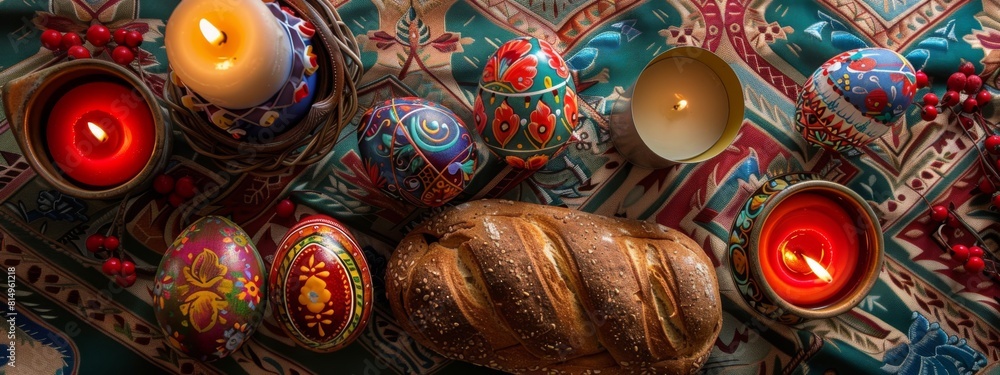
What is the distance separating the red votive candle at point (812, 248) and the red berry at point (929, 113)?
1.14ft

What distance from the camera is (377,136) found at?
107 centimetres

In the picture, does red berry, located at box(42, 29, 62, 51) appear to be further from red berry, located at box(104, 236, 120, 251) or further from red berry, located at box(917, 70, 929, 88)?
red berry, located at box(917, 70, 929, 88)

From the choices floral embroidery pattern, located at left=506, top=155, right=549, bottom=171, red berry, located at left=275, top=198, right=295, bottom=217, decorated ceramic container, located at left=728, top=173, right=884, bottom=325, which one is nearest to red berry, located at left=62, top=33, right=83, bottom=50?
red berry, located at left=275, top=198, right=295, bottom=217

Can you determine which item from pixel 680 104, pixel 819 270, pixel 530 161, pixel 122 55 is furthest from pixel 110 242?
pixel 819 270

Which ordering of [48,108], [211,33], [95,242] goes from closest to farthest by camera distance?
[211,33]
[48,108]
[95,242]

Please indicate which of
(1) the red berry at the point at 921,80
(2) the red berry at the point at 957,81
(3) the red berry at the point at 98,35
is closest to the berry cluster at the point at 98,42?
(3) the red berry at the point at 98,35

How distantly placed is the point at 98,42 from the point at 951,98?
6.02ft

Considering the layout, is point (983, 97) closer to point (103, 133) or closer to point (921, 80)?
point (921, 80)

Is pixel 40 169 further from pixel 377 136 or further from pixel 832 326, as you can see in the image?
pixel 832 326

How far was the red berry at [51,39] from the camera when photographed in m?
1.16

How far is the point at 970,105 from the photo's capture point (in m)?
1.39

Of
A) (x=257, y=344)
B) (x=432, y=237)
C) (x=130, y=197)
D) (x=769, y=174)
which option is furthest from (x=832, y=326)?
(x=130, y=197)

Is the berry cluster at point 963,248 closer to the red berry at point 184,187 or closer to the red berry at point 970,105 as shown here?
the red berry at point 970,105

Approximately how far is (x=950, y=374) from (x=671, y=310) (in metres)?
0.74
